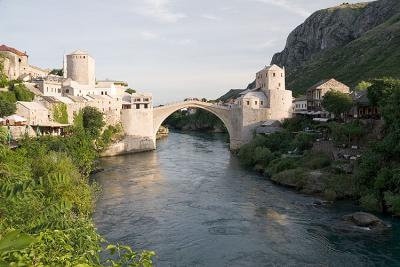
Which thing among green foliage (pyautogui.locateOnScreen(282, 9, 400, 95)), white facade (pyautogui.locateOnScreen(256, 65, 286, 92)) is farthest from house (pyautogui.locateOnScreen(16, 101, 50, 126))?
green foliage (pyautogui.locateOnScreen(282, 9, 400, 95))

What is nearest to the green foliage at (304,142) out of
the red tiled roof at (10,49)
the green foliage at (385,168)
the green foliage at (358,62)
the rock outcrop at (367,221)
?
the green foliage at (385,168)

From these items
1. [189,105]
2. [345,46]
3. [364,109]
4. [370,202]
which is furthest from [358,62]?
[370,202]

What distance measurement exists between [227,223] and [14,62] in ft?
125

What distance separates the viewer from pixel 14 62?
4959 cm

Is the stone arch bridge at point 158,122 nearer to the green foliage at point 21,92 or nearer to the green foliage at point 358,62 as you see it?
the green foliage at point 21,92

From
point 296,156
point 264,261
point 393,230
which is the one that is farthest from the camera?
point 296,156

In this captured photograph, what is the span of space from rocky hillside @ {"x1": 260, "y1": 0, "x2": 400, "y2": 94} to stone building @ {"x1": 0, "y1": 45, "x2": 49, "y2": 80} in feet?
153

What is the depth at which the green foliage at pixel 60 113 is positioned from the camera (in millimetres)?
40375

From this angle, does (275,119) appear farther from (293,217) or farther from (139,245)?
(139,245)

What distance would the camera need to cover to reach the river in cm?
1627

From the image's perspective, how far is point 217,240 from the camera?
59.8 feet

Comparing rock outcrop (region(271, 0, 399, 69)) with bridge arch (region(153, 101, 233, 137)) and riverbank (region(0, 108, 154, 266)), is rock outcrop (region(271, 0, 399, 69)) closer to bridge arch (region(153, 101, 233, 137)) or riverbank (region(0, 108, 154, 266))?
bridge arch (region(153, 101, 233, 137))

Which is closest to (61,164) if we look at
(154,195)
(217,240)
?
(154,195)

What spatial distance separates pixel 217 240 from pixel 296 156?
55.8 feet
